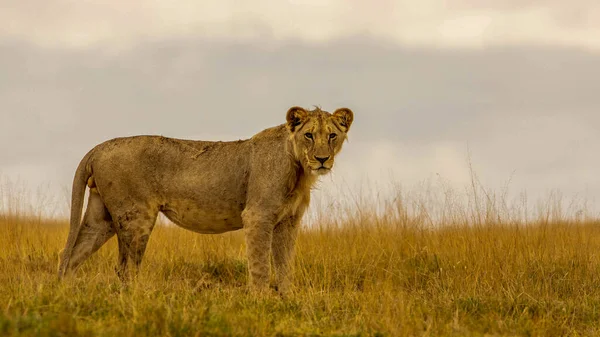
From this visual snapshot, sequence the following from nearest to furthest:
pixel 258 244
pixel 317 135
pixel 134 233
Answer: pixel 317 135
pixel 258 244
pixel 134 233

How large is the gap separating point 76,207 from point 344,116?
3.40 metres

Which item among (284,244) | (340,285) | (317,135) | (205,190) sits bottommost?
(340,285)

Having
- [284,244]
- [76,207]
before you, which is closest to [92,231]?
[76,207]

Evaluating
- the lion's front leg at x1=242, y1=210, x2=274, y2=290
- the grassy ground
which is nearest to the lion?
the lion's front leg at x1=242, y1=210, x2=274, y2=290

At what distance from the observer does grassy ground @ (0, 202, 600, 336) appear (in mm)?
6434

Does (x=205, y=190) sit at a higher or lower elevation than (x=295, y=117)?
lower

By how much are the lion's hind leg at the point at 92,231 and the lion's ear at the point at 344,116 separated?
3104 millimetres

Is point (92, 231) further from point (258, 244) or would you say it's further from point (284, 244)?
point (284, 244)

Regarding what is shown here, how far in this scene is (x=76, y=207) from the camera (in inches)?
373

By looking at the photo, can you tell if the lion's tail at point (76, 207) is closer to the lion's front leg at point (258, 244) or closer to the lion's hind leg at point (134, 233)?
the lion's hind leg at point (134, 233)

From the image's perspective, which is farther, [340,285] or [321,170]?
[340,285]

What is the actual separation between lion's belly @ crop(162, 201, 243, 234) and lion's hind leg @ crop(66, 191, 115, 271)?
0.83m

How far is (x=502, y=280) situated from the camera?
10516mm

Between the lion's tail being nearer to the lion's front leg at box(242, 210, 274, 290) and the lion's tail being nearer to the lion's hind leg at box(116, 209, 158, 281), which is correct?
the lion's hind leg at box(116, 209, 158, 281)
